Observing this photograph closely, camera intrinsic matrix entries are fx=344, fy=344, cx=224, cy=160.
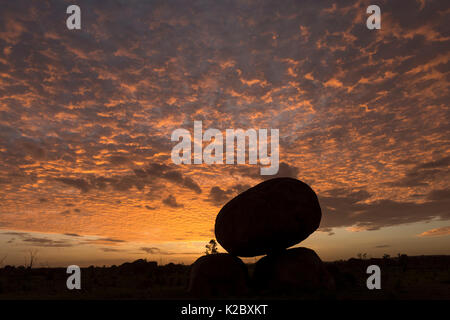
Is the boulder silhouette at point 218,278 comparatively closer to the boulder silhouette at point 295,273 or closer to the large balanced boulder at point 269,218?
the large balanced boulder at point 269,218

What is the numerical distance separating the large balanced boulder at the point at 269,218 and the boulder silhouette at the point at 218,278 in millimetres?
838

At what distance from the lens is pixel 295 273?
14.3 m

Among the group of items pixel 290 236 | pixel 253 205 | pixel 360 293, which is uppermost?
pixel 253 205

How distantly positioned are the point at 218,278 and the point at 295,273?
3.24m

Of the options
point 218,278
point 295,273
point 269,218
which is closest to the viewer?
point 295,273

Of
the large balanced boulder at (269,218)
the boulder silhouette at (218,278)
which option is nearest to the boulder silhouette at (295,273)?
the large balanced boulder at (269,218)

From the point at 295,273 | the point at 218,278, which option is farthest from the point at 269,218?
the point at 218,278

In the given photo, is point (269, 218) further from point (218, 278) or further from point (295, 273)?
point (218, 278)
